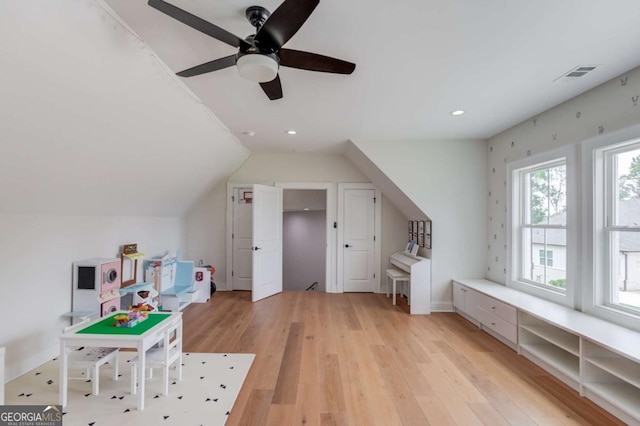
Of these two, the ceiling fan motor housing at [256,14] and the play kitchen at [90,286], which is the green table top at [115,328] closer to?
the play kitchen at [90,286]

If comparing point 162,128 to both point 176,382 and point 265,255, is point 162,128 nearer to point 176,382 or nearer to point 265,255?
point 176,382

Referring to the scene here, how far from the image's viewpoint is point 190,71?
1.71 metres

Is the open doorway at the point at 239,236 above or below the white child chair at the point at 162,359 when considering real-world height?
above

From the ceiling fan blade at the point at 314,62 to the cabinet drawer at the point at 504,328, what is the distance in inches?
117

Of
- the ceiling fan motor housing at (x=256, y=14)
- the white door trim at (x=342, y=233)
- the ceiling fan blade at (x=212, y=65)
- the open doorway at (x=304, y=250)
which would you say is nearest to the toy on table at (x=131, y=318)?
the ceiling fan blade at (x=212, y=65)

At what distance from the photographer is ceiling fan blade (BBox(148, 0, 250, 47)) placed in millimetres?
1229

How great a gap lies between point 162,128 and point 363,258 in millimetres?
3692

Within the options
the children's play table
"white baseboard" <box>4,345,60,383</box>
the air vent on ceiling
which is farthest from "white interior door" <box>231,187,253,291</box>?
the air vent on ceiling

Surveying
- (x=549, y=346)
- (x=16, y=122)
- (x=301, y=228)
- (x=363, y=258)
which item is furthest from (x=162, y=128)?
(x=301, y=228)

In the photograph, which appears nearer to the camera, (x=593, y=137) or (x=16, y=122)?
(x=16, y=122)

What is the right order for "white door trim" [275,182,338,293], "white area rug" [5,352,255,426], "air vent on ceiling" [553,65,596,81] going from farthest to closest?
"white door trim" [275,182,338,293] → "air vent on ceiling" [553,65,596,81] → "white area rug" [5,352,255,426]

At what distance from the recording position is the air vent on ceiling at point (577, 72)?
2.12m

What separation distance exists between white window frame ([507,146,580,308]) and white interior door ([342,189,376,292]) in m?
2.11

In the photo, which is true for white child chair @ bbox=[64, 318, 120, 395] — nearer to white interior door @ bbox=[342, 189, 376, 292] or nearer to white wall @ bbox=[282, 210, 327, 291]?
white interior door @ bbox=[342, 189, 376, 292]
